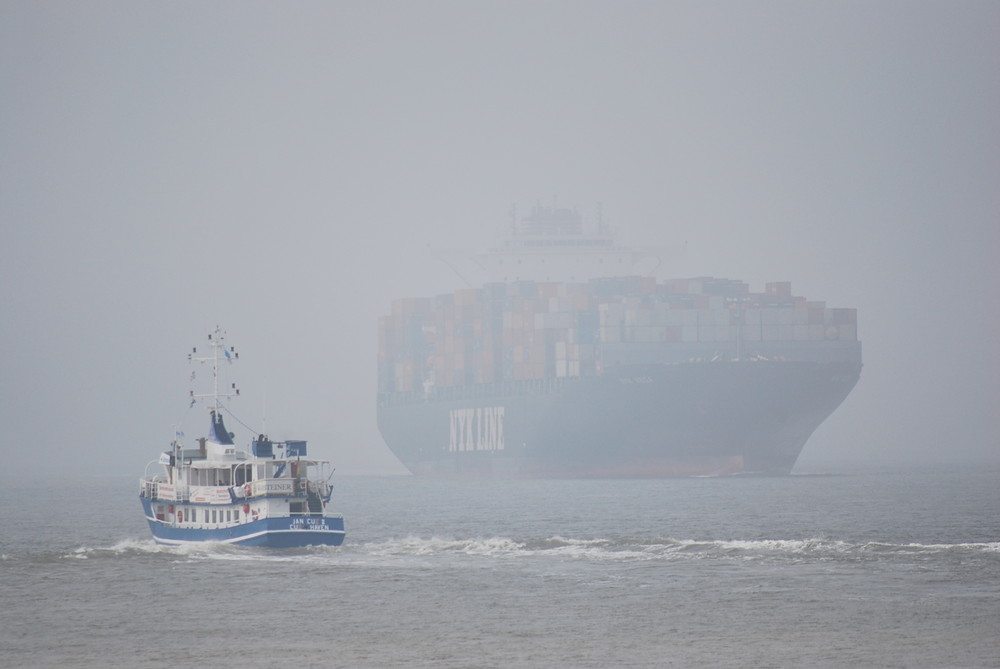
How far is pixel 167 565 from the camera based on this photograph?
49844 mm

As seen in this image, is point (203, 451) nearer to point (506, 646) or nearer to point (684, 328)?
point (506, 646)

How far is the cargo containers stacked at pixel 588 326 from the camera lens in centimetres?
13025

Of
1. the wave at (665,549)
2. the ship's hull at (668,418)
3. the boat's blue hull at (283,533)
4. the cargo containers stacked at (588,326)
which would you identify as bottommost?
the wave at (665,549)

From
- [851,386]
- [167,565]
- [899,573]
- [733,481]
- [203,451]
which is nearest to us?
[899,573]

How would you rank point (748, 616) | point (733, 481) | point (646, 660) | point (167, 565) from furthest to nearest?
point (733, 481), point (167, 565), point (748, 616), point (646, 660)

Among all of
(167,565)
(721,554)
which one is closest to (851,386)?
(721,554)

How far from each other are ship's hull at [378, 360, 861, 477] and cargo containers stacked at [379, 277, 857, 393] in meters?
2.43

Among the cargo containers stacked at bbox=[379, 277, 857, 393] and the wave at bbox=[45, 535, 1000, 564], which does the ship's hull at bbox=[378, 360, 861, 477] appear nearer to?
the cargo containers stacked at bbox=[379, 277, 857, 393]

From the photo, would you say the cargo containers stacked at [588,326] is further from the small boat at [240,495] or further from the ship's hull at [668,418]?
the small boat at [240,495]

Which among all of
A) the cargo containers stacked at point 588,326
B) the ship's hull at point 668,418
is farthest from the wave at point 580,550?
the cargo containers stacked at point 588,326

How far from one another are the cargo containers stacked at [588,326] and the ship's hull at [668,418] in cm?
243

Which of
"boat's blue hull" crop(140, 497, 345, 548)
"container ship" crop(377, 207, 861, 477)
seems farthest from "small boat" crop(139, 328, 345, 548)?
"container ship" crop(377, 207, 861, 477)

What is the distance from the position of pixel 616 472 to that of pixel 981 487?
35.3 meters

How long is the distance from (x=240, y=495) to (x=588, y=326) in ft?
289
